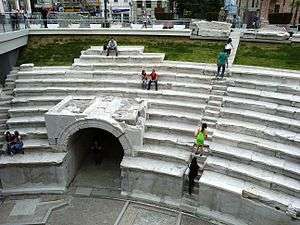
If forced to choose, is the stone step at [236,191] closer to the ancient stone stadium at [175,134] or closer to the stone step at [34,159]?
the ancient stone stadium at [175,134]

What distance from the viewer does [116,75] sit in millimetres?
17734

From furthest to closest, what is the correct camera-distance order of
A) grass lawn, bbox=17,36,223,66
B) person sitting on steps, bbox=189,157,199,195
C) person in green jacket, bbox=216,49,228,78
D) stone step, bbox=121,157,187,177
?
grass lawn, bbox=17,36,223,66, person in green jacket, bbox=216,49,228,78, stone step, bbox=121,157,187,177, person sitting on steps, bbox=189,157,199,195

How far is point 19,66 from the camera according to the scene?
65.4ft

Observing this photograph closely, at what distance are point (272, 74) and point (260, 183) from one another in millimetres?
6243

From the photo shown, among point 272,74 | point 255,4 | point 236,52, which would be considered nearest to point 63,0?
point 255,4

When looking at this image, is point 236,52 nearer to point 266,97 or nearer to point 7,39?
point 266,97

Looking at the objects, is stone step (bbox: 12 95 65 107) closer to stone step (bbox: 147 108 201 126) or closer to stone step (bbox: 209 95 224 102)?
stone step (bbox: 147 108 201 126)

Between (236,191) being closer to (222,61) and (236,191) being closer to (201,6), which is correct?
(222,61)

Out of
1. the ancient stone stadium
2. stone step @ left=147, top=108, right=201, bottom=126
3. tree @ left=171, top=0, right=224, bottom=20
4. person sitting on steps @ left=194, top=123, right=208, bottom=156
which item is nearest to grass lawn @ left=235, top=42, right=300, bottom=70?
the ancient stone stadium

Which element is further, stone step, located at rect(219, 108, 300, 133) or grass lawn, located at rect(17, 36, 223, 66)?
grass lawn, located at rect(17, 36, 223, 66)

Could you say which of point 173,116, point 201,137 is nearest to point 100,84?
point 173,116

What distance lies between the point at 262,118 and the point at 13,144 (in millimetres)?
10069

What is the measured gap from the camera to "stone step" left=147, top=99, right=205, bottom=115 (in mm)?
15297

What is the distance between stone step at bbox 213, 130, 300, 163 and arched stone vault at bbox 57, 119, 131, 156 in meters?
3.54
